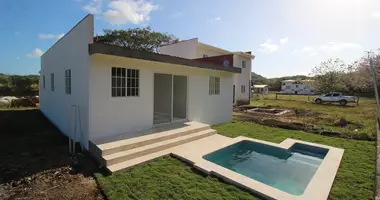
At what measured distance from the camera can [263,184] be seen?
377 centimetres

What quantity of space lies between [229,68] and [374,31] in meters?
6.48

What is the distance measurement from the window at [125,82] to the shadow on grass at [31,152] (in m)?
2.13

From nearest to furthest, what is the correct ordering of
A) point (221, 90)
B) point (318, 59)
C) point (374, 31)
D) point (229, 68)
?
point (374, 31)
point (229, 68)
point (221, 90)
point (318, 59)

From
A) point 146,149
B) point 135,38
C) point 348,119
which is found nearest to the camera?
point 146,149

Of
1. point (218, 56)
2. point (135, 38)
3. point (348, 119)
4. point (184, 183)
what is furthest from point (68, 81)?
point (135, 38)

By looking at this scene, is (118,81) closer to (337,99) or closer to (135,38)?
(135,38)

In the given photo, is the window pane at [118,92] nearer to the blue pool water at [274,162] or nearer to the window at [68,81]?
the window at [68,81]

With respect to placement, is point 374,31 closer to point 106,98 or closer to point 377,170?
point 377,170

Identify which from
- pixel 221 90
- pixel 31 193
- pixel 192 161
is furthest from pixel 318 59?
pixel 31 193

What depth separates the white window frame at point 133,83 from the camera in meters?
6.25

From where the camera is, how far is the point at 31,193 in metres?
3.51

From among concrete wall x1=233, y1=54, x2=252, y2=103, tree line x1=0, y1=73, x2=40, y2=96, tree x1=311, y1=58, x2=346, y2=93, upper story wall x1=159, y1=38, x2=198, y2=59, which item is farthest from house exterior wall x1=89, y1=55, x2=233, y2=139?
tree x1=311, y1=58, x2=346, y2=93

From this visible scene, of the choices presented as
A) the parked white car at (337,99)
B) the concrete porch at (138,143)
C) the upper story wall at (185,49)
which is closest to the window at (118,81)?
the concrete porch at (138,143)

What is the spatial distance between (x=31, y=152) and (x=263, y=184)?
6.56 meters
